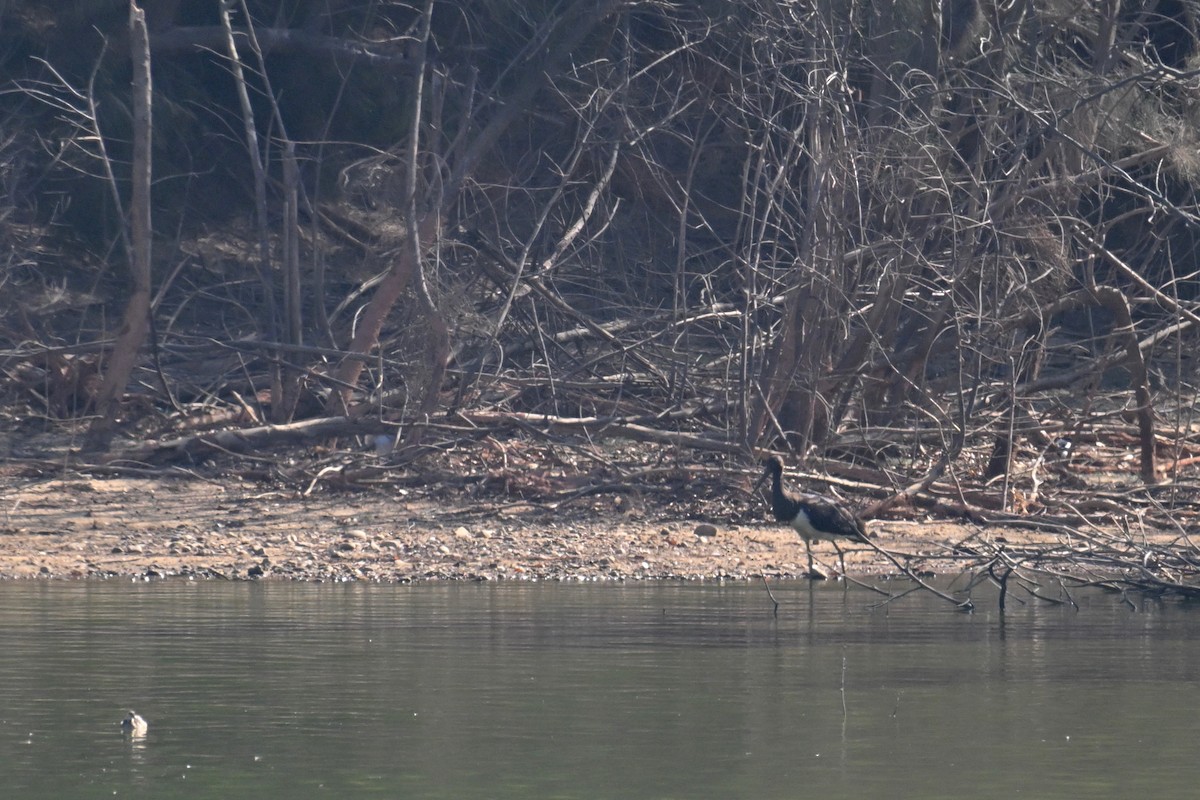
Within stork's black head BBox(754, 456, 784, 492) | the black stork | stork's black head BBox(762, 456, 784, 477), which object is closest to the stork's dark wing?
the black stork

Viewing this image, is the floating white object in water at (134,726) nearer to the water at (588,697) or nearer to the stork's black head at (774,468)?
the water at (588,697)

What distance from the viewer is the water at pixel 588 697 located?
655cm

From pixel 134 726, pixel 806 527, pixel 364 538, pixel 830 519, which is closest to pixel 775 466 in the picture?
pixel 806 527

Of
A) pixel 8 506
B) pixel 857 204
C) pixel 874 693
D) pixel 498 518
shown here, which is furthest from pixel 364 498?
pixel 874 693

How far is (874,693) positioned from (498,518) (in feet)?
23.3

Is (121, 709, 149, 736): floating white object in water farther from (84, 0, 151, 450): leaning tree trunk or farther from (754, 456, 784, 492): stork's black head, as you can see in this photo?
(84, 0, 151, 450): leaning tree trunk

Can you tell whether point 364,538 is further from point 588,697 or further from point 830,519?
point 588,697

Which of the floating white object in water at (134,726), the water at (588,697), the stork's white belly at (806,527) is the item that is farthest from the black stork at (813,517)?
the floating white object in water at (134,726)

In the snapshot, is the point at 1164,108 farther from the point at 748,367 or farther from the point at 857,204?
the point at 748,367

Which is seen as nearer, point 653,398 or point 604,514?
point 604,514

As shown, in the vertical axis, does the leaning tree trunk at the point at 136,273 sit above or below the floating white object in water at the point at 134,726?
above

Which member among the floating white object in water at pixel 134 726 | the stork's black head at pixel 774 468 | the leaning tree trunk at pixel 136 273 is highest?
the leaning tree trunk at pixel 136 273

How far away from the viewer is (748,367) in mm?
15461

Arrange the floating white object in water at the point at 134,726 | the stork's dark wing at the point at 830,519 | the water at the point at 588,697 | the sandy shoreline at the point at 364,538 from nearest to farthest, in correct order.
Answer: the water at the point at 588,697
the floating white object in water at the point at 134,726
the stork's dark wing at the point at 830,519
the sandy shoreline at the point at 364,538
